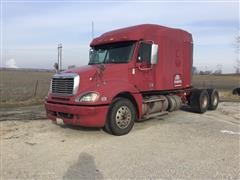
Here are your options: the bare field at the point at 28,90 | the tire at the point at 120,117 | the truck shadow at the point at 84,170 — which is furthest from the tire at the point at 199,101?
the bare field at the point at 28,90

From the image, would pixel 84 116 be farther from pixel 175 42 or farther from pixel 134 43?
pixel 175 42

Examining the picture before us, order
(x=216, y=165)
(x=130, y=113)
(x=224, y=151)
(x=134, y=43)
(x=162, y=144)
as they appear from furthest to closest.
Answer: (x=134, y=43), (x=130, y=113), (x=162, y=144), (x=224, y=151), (x=216, y=165)

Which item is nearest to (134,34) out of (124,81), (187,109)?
(124,81)

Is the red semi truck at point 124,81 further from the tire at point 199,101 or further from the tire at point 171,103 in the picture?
the tire at point 199,101

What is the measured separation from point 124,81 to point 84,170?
152 inches

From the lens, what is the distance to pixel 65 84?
940cm

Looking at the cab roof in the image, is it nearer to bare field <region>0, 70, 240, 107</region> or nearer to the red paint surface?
the red paint surface

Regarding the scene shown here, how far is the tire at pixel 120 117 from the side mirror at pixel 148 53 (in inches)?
59.4

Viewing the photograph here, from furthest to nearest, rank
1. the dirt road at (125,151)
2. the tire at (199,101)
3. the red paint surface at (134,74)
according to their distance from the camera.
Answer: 1. the tire at (199,101)
2. the red paint surface at (134,74)
3. the dirt road at (125,151)

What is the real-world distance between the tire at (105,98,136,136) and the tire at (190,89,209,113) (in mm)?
4745

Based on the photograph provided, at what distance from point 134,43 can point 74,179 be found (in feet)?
17.5

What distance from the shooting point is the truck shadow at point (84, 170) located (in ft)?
20.5

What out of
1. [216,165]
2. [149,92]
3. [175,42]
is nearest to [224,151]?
[216,165]

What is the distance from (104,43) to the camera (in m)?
11.0
